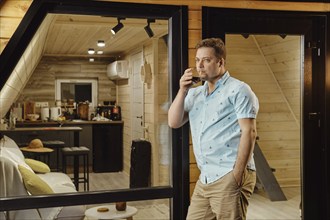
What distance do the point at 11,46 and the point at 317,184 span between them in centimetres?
237

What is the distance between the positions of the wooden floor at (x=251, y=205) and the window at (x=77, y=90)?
7.36 feet

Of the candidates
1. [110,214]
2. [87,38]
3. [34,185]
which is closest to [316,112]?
[110,214]

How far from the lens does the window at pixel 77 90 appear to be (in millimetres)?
6812

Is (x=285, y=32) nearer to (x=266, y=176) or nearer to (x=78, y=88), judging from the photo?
(x=266, y=176)

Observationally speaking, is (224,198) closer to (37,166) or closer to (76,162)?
(37,166)

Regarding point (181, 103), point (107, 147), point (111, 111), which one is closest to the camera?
point (181, 103)

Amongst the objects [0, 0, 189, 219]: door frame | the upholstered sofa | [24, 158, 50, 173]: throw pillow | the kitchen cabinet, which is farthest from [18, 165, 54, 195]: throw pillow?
the kitchen cabinet

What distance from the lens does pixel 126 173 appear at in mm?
4375

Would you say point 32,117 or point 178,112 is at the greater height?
point 178,112

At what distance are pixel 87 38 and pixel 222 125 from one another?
3.64 meters

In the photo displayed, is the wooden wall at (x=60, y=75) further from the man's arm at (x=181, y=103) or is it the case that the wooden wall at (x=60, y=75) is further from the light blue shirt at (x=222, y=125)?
the light blue shirt at (x=222, y=125)

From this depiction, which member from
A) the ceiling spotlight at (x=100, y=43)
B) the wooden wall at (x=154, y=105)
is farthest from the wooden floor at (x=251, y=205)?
the ceiling spotlight at (x=100, y=43)

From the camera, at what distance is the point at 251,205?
468cm

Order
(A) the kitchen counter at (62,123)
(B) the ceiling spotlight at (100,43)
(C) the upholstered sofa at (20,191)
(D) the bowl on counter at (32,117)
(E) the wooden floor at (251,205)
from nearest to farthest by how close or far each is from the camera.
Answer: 1. (C) the upholstered sofa at (20,191)
2. (E) the wooden floor at (251,205)
3. (A) the kitchen counter at (62,123)
4. (D) the bowl on counter at (32,117)
5. (B) the ceiling spotlight at (100,43)
